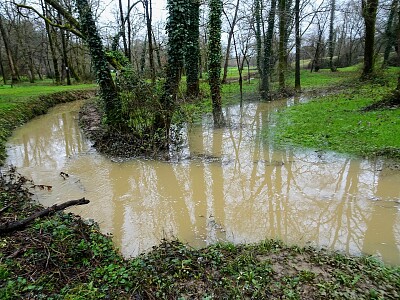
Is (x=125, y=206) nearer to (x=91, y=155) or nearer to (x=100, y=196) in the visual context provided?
(x=100, y=196)

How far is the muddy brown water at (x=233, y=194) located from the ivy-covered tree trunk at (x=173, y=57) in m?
1.35

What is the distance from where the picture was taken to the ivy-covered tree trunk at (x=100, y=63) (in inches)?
363

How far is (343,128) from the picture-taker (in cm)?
984

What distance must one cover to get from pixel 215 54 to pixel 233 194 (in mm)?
7682

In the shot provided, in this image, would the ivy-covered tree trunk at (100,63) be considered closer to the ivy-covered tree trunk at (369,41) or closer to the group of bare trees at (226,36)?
the group of bare trees at (226,36)

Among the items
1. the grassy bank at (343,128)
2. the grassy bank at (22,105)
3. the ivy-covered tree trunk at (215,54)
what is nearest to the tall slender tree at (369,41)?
the grassy bank at (343,128)

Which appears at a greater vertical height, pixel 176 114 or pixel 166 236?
pixel 176 114

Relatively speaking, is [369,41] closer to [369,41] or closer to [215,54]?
[369,41]

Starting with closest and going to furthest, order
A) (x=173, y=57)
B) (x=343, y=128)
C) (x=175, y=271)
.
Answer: (x=175, y=271)
(x=173, y=57)
(x=343, y=128)

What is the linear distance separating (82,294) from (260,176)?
516cm

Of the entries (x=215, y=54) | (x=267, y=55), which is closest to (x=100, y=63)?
(x=215, y=54)

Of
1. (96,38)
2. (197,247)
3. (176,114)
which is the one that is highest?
(96,38)

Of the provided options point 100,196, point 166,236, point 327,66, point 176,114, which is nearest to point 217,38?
point 176,114

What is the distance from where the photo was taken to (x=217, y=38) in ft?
39.8
